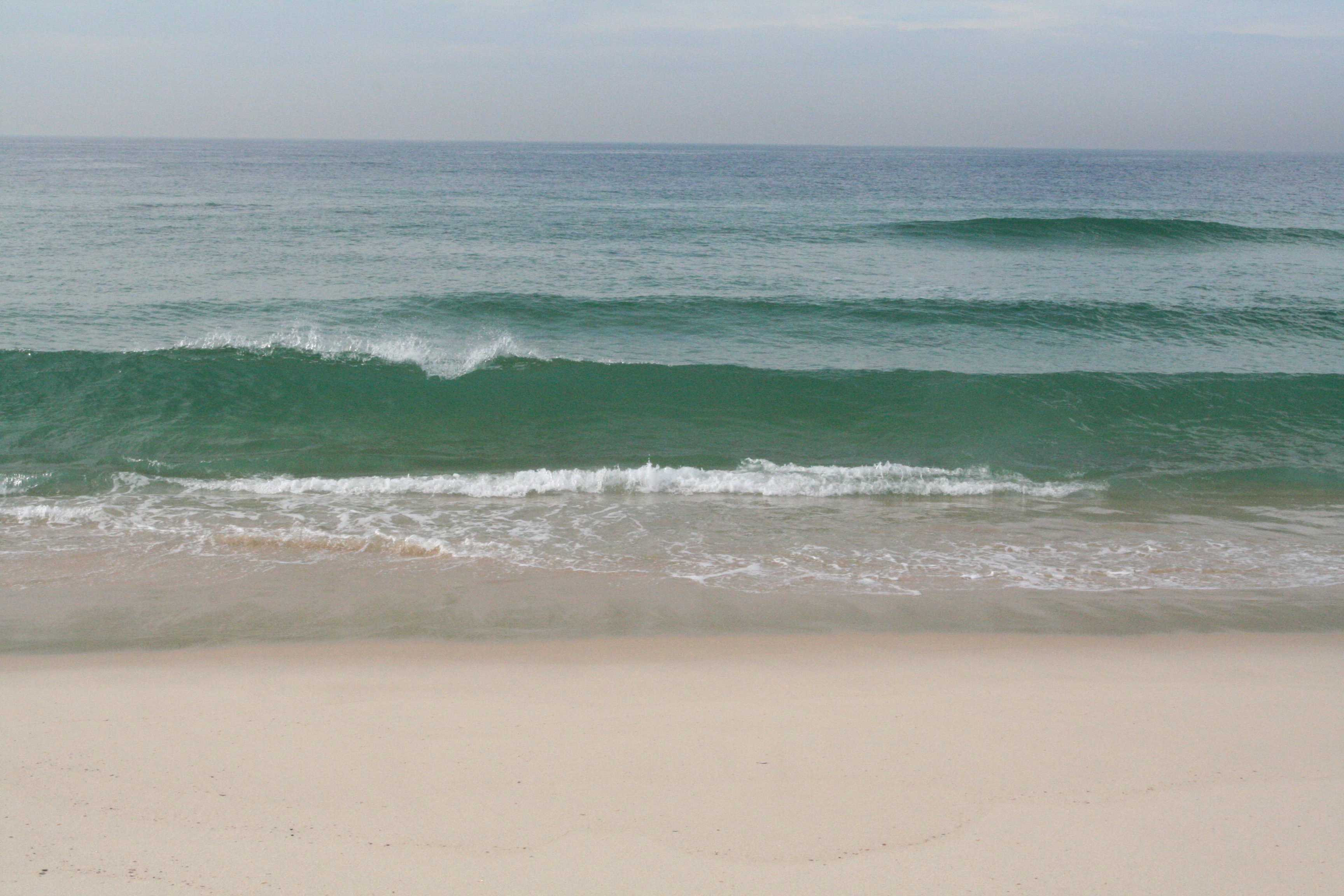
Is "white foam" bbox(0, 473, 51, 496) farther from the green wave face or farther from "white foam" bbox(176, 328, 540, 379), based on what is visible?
"white foam" bbox(176, 328, 540, 379)

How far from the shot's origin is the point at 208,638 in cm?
561

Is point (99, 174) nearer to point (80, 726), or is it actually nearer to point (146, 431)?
point (146, 431)

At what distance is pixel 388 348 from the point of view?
13.8 m

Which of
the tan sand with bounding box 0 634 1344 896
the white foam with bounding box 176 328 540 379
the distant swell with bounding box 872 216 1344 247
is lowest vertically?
the tan sand with bounding box 0 634 1344 896

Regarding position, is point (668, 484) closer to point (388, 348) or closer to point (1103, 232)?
point (388, 348)

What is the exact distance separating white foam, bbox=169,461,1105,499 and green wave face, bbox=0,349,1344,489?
48cm

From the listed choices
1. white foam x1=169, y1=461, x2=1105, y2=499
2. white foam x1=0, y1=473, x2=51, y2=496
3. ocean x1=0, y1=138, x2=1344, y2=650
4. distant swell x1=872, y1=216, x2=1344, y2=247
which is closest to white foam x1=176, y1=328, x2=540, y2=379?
ocean x1=0, y1=138, x2=1344, y2=650

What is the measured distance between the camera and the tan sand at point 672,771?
3.32 meters

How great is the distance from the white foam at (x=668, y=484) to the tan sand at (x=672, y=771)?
3.62 m

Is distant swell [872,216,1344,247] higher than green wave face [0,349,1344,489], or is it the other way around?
distant swell [872,216,1344,247]

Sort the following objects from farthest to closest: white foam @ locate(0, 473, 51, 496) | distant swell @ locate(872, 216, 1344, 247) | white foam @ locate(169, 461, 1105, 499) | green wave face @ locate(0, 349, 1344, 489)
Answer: distant swell @ locate(872, 216, 1344, 247) < green wave face @ locate(0, 349, 1344, 489) < white foam @ locate(169, 461, 1105, 499) < white foam @ locate(0, 473, 51, 496)

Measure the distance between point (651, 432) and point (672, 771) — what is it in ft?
24.9

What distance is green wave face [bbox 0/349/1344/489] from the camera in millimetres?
10195

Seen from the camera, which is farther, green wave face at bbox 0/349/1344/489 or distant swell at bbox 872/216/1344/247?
distant swell at bbox 872/216/1344/247
